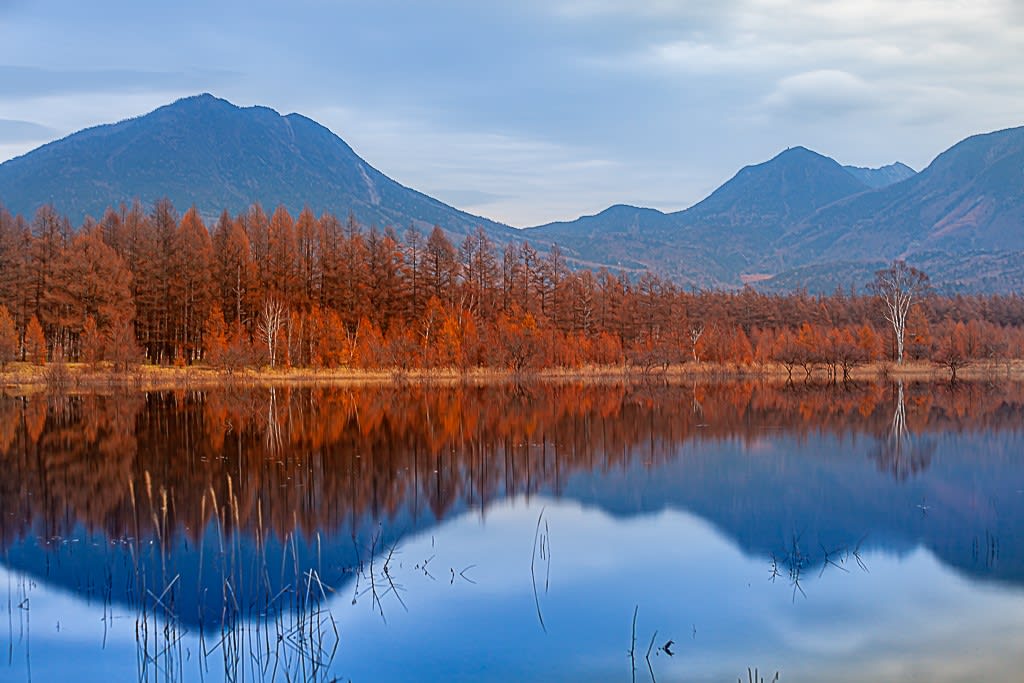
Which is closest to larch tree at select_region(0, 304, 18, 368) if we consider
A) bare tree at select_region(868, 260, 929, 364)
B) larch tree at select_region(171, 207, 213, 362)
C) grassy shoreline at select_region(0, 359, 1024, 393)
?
grassy shoreline at select_region(0, 359, 1024, 393)

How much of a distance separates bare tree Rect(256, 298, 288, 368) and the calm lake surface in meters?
29.2

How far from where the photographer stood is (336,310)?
62.1 metres

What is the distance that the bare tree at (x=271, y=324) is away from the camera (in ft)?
180

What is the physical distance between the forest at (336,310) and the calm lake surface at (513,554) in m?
30.0

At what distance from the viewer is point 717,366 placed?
61.9m

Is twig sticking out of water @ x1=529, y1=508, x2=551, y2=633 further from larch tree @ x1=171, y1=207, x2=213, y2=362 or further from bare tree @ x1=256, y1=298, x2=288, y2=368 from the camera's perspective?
larch tree @ x1=171, y1=207, x2=213, y2=362

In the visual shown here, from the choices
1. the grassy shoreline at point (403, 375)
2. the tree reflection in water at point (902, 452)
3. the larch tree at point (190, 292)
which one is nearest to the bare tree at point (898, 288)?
the grassy shoreline at point (403, 375)

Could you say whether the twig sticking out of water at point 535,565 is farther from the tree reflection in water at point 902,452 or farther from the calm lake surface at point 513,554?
the tree reflection in water at point 902,452

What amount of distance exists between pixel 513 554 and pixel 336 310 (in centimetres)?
5163

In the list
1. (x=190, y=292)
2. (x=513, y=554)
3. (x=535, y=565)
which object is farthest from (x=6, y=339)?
(x=535, y=565)

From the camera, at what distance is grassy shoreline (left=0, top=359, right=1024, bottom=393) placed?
47531 millimetres

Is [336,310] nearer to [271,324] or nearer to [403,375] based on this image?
[271,324]

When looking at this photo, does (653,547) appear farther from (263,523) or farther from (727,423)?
(727,423)

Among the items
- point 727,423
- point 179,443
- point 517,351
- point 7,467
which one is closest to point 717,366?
point 517,351
